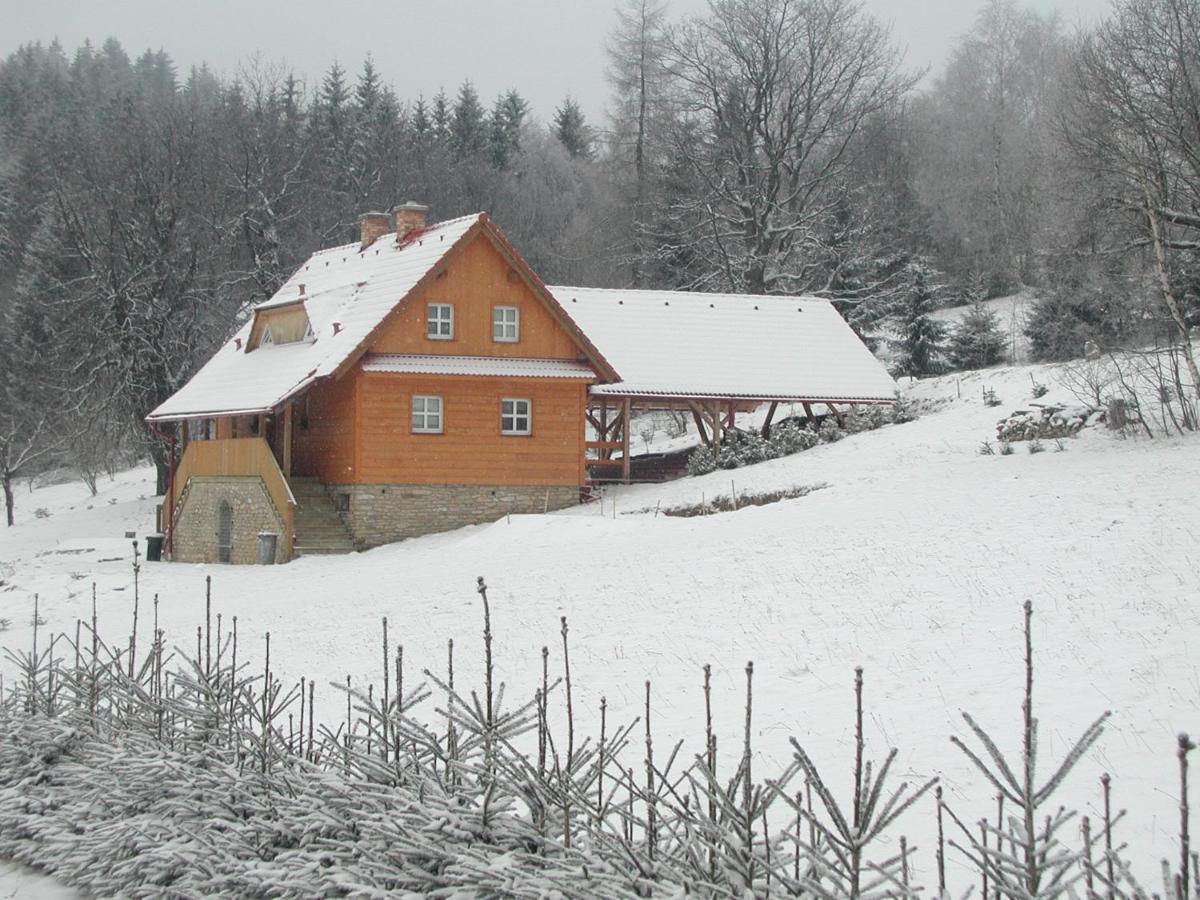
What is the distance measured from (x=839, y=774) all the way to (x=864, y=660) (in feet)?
10.5

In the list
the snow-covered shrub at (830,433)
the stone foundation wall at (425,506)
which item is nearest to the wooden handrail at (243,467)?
the stone foundation wall at (425,506)

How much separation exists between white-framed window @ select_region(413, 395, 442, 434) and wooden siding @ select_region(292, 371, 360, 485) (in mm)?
1421

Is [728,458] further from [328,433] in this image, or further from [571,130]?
[571,130]

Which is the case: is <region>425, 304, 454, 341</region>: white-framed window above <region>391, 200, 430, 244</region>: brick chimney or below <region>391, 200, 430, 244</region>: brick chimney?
below

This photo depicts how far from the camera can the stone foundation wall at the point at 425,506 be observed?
96.6 ft

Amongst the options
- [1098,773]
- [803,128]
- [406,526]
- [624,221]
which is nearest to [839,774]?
[1098,773]

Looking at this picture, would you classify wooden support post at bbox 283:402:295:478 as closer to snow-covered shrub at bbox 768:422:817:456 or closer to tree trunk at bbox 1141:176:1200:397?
snow-covered shrub at bbox 768:422:817:456

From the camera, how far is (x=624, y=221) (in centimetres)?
5394

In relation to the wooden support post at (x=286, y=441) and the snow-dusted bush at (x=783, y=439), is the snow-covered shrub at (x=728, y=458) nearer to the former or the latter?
the snow-dusted bush at (x=783, y=439)

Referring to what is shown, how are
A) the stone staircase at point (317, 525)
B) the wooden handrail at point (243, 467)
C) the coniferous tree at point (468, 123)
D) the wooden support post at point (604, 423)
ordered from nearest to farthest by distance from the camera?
1. the wooden handrail at point (243, 467)
2. the stone staircase at point (317, 525)
3. the wooden support post at point (604, 423)
4. the coniferous tree at point (468, 123)

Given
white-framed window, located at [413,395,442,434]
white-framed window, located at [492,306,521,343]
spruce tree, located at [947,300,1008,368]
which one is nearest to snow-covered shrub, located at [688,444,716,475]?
white-framed window, located at [492,306,521,343]

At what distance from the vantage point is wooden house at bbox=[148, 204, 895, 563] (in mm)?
29469

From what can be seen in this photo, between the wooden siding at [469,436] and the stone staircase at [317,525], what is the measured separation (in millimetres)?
1221

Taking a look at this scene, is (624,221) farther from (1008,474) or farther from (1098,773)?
(1098,773)
